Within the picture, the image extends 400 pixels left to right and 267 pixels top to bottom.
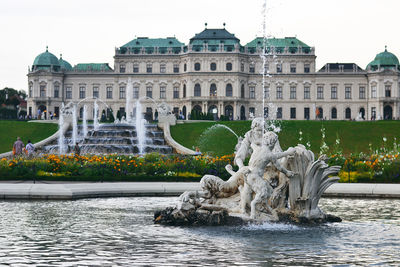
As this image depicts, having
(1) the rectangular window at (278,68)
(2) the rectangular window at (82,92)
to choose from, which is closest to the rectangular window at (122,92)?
(2) the rectangular window at (82,92)

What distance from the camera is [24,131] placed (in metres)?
53.1

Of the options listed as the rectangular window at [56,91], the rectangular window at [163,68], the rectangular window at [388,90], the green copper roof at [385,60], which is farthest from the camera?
the rectangular window at [163,68]

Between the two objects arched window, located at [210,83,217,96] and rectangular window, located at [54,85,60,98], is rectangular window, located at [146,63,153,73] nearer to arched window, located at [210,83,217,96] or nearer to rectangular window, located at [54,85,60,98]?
arched window, located at [210,83,217,96]

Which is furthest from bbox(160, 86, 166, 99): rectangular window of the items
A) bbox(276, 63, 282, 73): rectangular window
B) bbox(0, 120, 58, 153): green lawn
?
bbox(0, 120, 58, 153): green lawn

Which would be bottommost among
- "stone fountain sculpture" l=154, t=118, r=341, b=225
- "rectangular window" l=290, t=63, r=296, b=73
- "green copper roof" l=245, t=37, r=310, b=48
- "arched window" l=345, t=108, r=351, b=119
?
"stone fountain sculpture" l=154, t=118, r=341, b=225

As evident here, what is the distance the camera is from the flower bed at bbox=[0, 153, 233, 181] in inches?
934

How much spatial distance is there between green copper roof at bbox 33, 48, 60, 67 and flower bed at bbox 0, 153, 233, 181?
77482 millimetres

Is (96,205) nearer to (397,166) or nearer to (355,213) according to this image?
(355,213)

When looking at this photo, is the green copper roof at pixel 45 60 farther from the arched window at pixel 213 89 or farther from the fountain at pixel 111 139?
the fountain at pixel 111 139

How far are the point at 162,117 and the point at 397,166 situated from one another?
32.6 metres

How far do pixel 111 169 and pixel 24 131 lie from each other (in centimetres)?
3166

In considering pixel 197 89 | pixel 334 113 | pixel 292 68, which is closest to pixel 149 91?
pixel 197 89

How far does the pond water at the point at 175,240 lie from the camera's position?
982cm

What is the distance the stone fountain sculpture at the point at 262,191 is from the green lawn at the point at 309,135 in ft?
95.8
